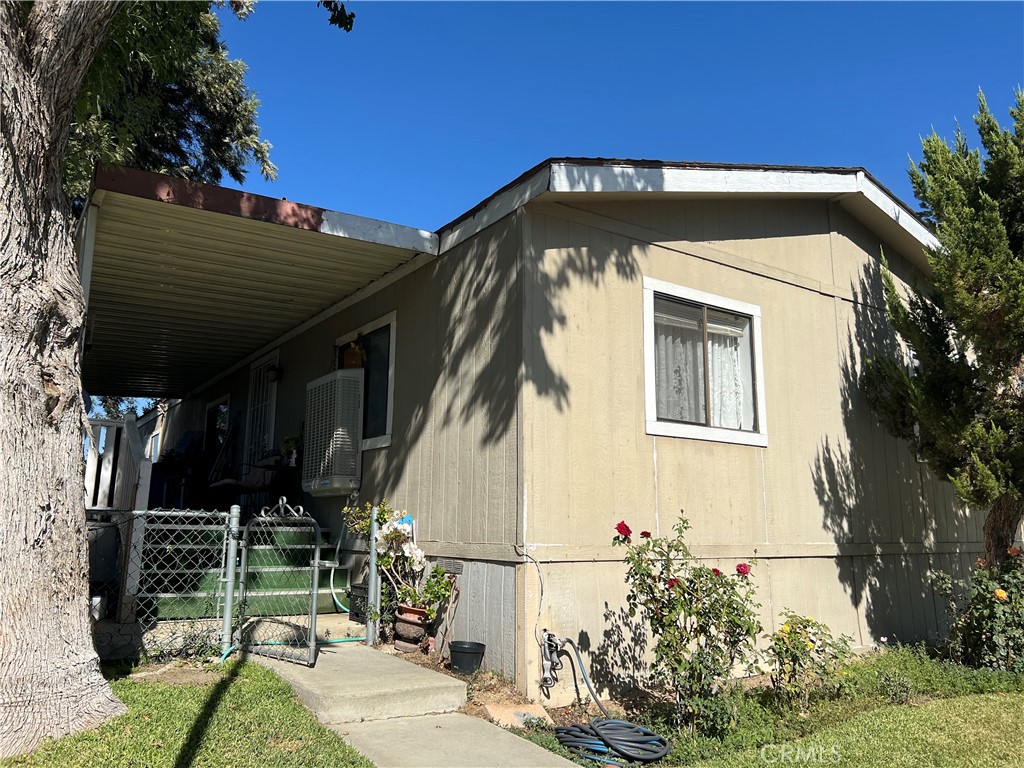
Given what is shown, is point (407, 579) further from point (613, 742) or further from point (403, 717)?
point (613, 742)

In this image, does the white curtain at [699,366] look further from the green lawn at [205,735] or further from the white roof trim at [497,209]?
the green lawn at [205,735]

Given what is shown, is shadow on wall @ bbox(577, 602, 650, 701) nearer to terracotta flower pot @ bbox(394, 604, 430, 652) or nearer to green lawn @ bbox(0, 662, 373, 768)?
terracotta flower pot @ bbox(394, 604, 430, 652)

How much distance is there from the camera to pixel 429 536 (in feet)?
20.5

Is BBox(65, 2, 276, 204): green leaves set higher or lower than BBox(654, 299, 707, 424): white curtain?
higher

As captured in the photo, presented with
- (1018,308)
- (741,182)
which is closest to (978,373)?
(1018,308)

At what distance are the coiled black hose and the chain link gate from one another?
1.88 meters

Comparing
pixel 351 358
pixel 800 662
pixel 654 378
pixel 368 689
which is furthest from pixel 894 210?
pixel 368 689

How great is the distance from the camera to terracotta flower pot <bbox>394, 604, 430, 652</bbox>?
5.76 m

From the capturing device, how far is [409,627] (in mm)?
5812

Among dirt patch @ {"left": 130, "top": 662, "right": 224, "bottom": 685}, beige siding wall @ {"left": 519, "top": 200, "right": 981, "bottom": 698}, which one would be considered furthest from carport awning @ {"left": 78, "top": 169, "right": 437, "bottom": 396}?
dirt patch @ {"left": 130, "top": 662, "right": 224, "bottom": 685}

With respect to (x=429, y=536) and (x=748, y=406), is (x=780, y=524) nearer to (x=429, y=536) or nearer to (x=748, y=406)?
(x=748, y=406)

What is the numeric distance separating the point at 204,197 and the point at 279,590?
3595 mm

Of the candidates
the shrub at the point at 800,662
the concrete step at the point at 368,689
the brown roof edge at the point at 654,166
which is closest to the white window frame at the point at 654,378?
the brown roof edge at the point at 654,166

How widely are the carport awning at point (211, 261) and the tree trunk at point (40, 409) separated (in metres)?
1.61
